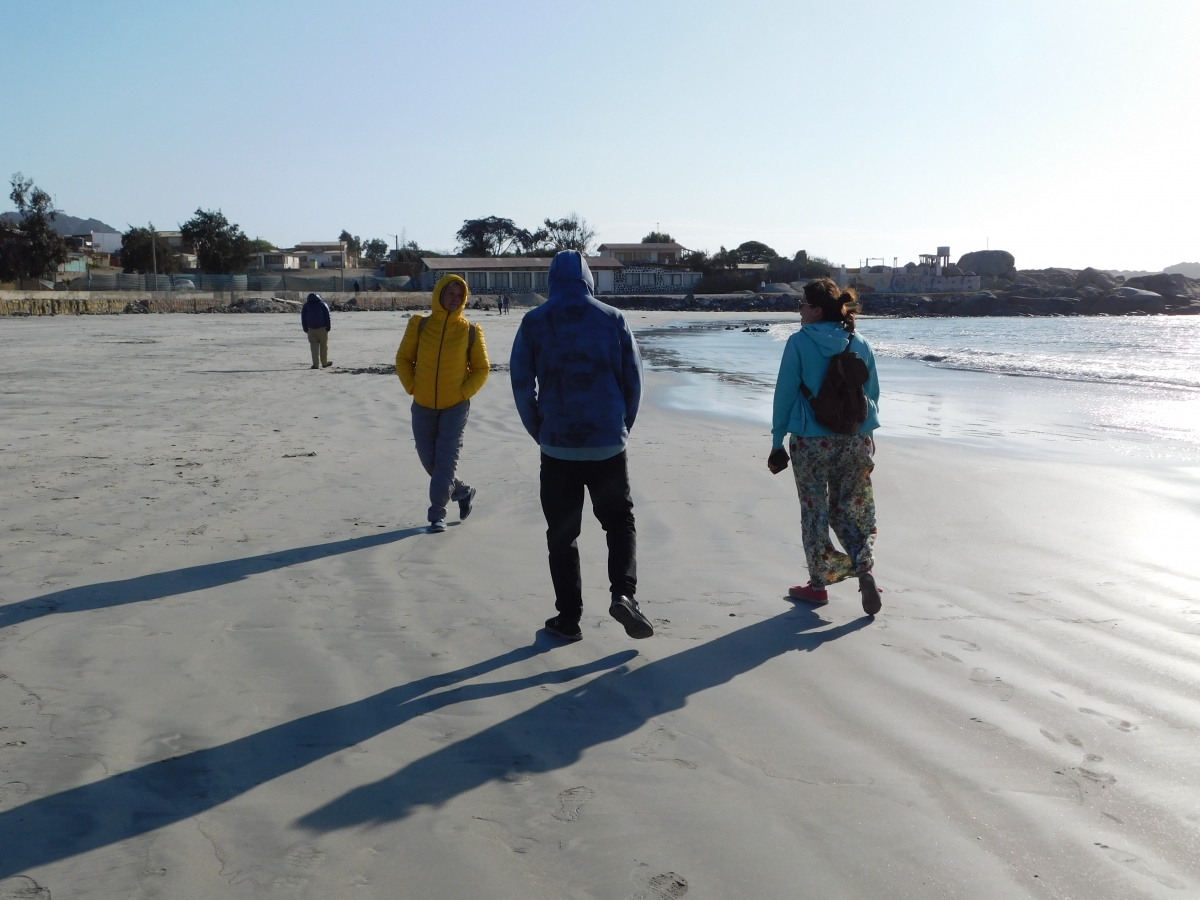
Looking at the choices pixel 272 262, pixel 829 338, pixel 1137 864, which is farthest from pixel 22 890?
pixel 272 262

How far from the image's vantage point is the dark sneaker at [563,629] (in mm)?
4203

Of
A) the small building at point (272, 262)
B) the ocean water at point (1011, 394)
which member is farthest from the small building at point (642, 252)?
the ocean water at point (1011, 394)

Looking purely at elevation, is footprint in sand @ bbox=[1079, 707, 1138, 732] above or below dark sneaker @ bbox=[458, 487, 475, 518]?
below

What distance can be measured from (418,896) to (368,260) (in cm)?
12293

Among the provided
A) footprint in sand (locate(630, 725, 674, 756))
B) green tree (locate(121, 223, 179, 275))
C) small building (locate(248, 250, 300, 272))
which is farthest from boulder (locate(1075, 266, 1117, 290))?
footprint in sand (locate(630, 725, 674, 756))

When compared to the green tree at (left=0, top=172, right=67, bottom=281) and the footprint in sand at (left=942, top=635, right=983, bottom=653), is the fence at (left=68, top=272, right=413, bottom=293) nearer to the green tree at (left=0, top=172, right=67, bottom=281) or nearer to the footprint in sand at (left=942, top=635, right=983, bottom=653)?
the green tree at (left=0, top=172, right=67, bottom=281)

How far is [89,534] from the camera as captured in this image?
5.70m

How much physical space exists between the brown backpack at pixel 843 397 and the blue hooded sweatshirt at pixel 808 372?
0.05 m

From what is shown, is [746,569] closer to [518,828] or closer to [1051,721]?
[1051,721]

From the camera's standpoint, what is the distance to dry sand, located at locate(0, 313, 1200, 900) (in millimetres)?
2516

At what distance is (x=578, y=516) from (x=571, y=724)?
3.76 feet

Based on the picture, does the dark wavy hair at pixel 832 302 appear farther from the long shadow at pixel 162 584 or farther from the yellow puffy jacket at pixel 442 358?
the long shadow at pixel 162 584

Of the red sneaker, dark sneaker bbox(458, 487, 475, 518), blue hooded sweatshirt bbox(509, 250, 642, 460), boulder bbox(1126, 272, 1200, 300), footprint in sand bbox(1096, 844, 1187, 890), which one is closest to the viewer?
footprint in sand bbox(1096, 844, 1187, 890)

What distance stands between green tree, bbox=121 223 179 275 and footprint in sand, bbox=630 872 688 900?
83.7 meters
